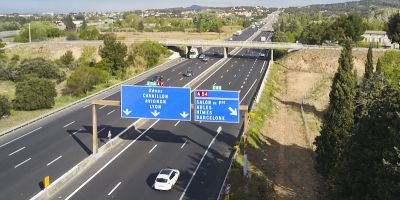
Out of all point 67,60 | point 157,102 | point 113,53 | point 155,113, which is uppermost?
point 113,53

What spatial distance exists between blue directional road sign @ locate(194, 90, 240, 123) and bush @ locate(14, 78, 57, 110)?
25.9m

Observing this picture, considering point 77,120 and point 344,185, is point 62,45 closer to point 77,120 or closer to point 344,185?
point 77,120

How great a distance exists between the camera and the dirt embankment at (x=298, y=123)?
31141 mm

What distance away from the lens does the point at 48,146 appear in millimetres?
36062

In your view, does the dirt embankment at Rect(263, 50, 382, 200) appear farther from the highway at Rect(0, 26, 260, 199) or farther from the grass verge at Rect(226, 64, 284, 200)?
the highway at Rect(0, 26, 260, 199)

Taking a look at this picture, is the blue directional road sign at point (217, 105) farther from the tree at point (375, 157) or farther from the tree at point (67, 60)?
the tree at point (67, 60)

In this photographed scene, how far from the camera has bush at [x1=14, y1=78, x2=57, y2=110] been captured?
49812 mm

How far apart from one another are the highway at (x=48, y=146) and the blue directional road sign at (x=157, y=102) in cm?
614

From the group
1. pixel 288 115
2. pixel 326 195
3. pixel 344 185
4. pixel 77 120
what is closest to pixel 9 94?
pixel 77 120

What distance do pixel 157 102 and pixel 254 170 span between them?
353 inches

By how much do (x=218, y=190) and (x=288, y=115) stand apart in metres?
26.0

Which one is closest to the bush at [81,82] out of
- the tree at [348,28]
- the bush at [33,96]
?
the bush at [33,96]

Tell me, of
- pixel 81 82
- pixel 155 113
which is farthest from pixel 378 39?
pixel 155 113

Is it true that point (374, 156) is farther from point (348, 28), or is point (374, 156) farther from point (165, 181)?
point (348, 28)
